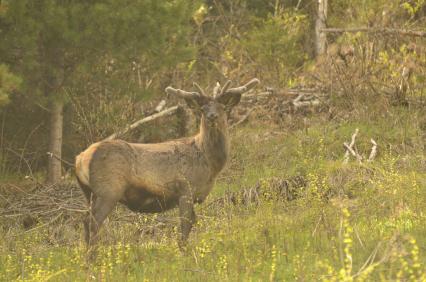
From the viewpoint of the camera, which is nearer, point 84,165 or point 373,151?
point 84,165

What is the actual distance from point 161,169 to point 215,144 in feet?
2.61

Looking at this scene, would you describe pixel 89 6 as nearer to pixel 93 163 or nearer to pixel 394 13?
pixel 93 163

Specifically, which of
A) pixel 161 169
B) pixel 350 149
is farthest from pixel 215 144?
pixel 350 149

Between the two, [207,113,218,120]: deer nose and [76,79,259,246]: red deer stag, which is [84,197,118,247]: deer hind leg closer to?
[76,79,259,246]: red deer stag

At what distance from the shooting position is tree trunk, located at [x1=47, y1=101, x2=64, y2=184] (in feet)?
46.5

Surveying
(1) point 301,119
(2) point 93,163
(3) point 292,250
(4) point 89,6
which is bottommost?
(1) point 301,119

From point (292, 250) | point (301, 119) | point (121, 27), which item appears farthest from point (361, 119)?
point (292, 250)

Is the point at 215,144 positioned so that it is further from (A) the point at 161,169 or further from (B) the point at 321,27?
(B) the point at 321,27

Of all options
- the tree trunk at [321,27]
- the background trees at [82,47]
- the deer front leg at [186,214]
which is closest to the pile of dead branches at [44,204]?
the background trees at [82,47]

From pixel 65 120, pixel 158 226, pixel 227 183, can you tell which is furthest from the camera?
pixel 65 120

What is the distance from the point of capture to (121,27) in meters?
13.5

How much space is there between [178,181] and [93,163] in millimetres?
1035

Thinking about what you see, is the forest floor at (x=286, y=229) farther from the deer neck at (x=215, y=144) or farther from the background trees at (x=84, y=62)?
the background trees at (x=84, y=62)

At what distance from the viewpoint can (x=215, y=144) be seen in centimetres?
1004
